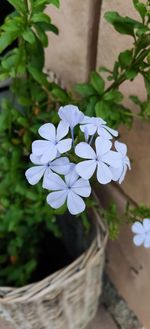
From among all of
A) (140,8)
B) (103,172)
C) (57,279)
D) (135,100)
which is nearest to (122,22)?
(140,8)

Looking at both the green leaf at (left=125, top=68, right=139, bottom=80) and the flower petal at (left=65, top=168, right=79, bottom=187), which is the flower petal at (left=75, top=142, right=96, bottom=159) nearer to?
the flower petal at (left=65, top=168, right=79, bottom=187)

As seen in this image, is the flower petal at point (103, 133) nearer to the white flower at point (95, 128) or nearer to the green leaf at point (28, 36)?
the white flower at point (95, 128)

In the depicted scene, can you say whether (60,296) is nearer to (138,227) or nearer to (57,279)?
(57,279)

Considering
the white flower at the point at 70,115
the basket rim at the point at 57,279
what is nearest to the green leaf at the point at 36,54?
the white flower at the point at 70,115

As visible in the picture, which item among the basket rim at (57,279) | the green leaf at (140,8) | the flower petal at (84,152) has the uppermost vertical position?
the green leaf at (140,8)

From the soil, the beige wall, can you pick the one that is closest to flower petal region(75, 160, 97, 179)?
the beige wall

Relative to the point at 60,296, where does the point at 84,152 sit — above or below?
above

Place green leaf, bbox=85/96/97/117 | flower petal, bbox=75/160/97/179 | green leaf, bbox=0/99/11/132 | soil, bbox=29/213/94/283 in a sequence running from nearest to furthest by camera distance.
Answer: flower petal, bbox=75/160/97/179 → green leaf, bbox=85/96/97/117 → green leaf, bbox=0/99/11/132 → soil, bbox=29/213/94/283
